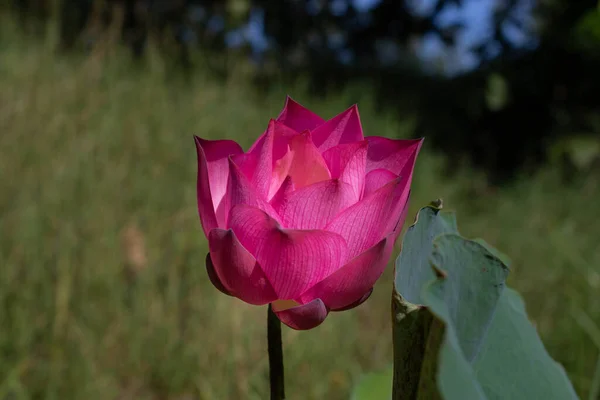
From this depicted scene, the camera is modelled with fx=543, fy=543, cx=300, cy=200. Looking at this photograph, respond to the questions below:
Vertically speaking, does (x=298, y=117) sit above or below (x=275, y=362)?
above

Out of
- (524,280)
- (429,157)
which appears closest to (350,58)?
(429,157)

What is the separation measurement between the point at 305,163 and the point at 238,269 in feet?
0.27

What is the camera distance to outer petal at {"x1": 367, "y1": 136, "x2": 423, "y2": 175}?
32 cm

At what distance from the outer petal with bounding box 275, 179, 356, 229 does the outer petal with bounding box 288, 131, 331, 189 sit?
0.03 meters

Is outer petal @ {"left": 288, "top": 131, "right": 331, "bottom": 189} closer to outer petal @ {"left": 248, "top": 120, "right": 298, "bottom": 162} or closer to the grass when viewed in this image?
outer petal @ {"left": 248, "top": 120, "right": 298, "bottom": 162}

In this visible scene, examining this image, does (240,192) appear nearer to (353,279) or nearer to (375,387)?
(353,279)

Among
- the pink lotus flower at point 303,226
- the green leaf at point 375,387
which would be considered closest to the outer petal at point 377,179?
the pink lotus flower at point 303,226

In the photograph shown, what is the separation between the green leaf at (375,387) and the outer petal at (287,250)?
0.84ft

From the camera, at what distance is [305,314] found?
263 mm

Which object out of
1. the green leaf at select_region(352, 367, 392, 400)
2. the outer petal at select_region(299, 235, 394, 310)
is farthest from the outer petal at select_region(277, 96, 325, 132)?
the green leaf at select_region(352, 367, 392, 400)

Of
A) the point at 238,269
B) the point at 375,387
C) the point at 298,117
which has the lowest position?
the point at 375,387

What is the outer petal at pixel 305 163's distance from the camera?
0.31 metres

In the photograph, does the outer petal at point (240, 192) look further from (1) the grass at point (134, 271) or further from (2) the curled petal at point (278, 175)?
(1) the grass at point (134, 271)

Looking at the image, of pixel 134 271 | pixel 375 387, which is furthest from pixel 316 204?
pixel 134 271
